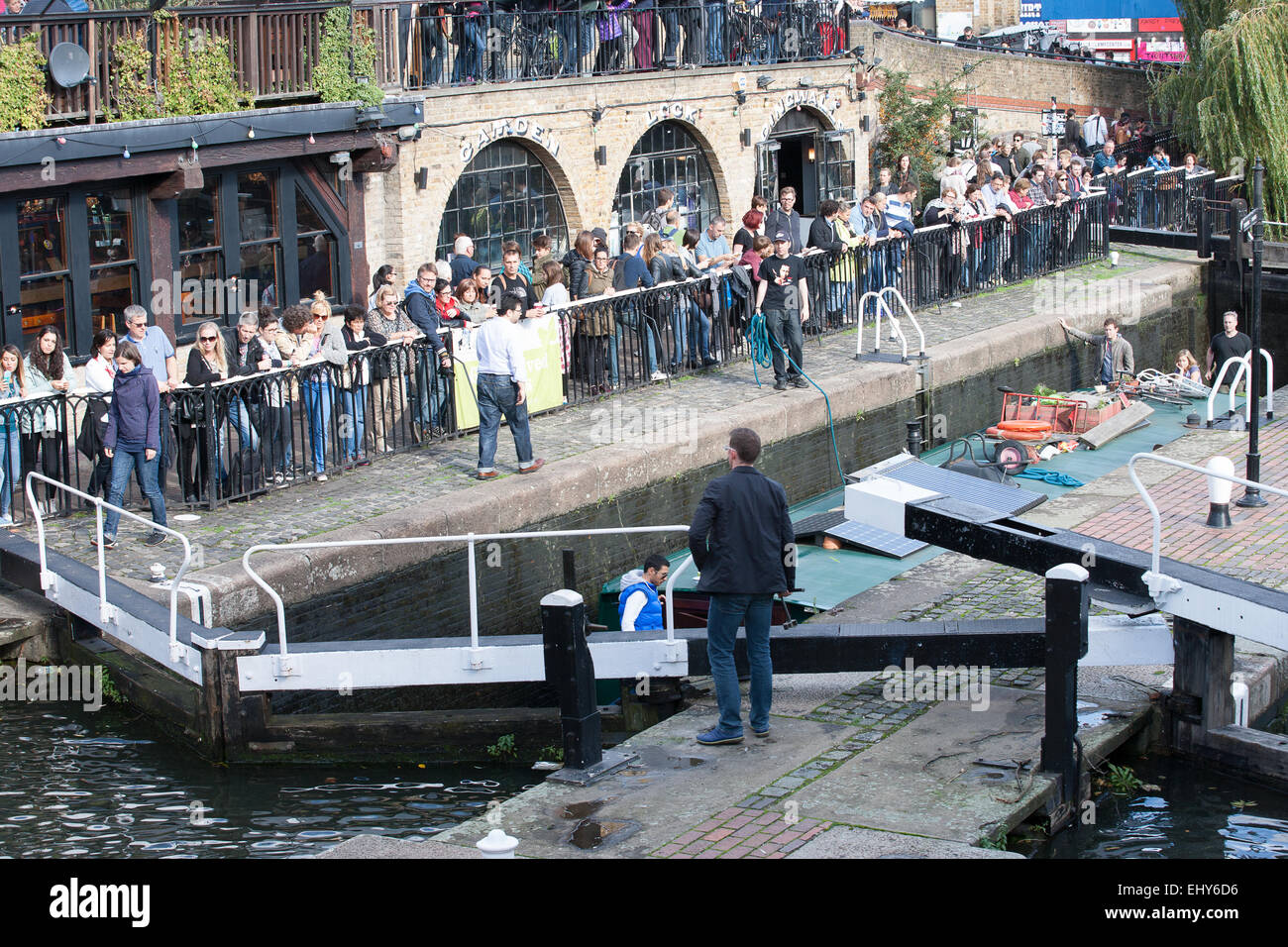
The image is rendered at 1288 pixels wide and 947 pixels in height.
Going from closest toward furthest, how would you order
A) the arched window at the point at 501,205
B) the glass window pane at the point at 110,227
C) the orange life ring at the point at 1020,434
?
the glass window pane at the point at 110,227 → the orange life ring at the point at 1020,434 → the arched window at the point at 501,205

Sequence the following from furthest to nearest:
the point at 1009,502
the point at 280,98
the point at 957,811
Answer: the point at 280,98
the point at 1009,502
the point at 957,811

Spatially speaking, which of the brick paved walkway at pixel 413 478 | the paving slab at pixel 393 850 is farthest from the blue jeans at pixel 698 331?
the paving slab at pixel 393 850

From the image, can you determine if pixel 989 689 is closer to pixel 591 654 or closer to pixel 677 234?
pixel 591 654

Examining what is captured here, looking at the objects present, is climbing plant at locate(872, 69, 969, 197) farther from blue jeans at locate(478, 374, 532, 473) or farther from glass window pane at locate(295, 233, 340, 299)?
blue jeans at locate(478, 374, 532, 473)

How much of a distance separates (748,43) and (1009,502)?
13138mm

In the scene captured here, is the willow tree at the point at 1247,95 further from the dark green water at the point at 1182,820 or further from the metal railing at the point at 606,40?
the dark green water at the point at 1182,820

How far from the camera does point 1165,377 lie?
17.9 meters

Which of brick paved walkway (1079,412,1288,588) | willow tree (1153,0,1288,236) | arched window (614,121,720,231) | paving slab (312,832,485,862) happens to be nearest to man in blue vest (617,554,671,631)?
paving slab (312,832,485,862)

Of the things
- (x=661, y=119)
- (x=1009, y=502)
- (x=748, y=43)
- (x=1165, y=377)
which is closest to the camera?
(x=1009, y=502)

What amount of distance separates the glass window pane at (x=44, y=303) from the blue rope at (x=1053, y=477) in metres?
9.18

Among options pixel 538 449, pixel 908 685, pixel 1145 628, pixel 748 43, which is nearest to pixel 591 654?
pixel 908 685

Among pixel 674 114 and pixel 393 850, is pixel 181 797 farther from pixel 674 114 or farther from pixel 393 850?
pixel 674 114

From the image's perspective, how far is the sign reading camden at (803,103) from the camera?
81.4ft

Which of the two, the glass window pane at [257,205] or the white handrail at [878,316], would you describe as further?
the glass window pane at [257,205]
